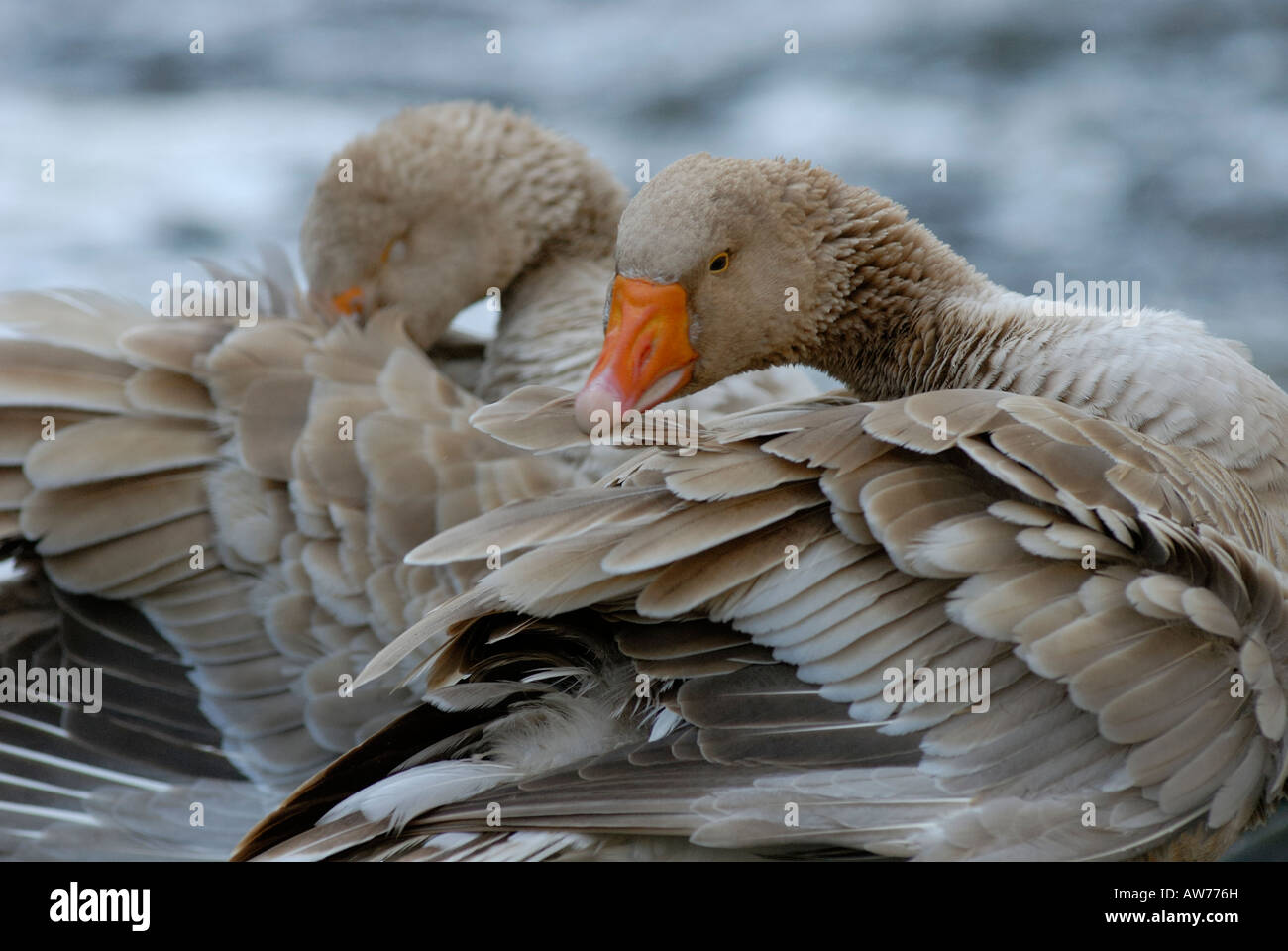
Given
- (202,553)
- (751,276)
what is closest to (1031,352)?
(751,276)

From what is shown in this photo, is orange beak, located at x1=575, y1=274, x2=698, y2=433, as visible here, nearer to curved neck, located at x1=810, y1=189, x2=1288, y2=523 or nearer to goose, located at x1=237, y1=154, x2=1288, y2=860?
goose, located at x1=237, y1=154, x2=1288, y2=860

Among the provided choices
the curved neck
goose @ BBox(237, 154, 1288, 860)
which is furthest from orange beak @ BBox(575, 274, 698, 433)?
the curved neck

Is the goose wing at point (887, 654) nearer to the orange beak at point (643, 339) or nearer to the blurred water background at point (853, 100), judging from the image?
the orange beak at point (643, 339)

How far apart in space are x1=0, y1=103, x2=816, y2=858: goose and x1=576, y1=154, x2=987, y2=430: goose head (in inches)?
33.6

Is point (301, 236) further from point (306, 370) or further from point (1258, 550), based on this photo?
point (1258, 550)

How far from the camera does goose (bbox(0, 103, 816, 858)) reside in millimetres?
3201

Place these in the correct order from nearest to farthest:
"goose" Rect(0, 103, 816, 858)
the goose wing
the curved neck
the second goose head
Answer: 1. the goose wing
2. the curved neck
3. "goose" Rect(0, 103, 816, 858)
4. the second goose head

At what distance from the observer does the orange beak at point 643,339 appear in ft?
7.89

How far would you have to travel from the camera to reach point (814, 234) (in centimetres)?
258

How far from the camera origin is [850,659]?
1941mm

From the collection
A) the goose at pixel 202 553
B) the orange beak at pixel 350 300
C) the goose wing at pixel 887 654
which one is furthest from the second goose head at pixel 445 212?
the goose wing at pixel 887 654

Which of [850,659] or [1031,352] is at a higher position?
[1031,352]

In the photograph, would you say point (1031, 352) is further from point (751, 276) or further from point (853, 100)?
point (853, 100)

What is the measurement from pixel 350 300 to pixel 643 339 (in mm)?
1770
